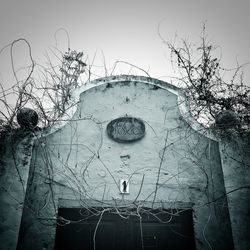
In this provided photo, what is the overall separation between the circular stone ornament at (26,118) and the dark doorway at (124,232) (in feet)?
5.66

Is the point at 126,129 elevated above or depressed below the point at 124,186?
above

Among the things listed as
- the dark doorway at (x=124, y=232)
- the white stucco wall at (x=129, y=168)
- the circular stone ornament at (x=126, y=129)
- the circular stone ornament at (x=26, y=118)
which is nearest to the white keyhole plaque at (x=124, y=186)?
the white stucco wall at (x=129, y=168)

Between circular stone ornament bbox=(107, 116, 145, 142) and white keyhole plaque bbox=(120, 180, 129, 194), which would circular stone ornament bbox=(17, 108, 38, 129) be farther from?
white keyhole plaque bbox=(120, 180, 129, 194)

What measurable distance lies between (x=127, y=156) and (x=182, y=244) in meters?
1.92

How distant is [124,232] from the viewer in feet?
16.0

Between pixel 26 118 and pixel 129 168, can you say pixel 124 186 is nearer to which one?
pixel 129 168

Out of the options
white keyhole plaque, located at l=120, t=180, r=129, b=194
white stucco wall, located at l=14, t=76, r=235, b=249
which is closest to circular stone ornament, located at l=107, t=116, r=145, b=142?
white stucco wall, located at l=14, t=76, r=235, b=249

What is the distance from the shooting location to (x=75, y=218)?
479 centimetres

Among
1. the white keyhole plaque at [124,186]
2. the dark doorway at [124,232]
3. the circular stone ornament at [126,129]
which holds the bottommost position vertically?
the dark doorway at [124,232]

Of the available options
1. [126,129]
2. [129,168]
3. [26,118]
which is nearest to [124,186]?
[129,168]

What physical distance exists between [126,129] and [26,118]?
6.54 feet

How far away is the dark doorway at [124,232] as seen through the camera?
4.71 metres

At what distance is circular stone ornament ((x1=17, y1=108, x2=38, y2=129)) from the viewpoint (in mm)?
4934

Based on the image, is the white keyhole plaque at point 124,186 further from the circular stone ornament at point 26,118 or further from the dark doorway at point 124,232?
the circular stone ornament at point 26,118
